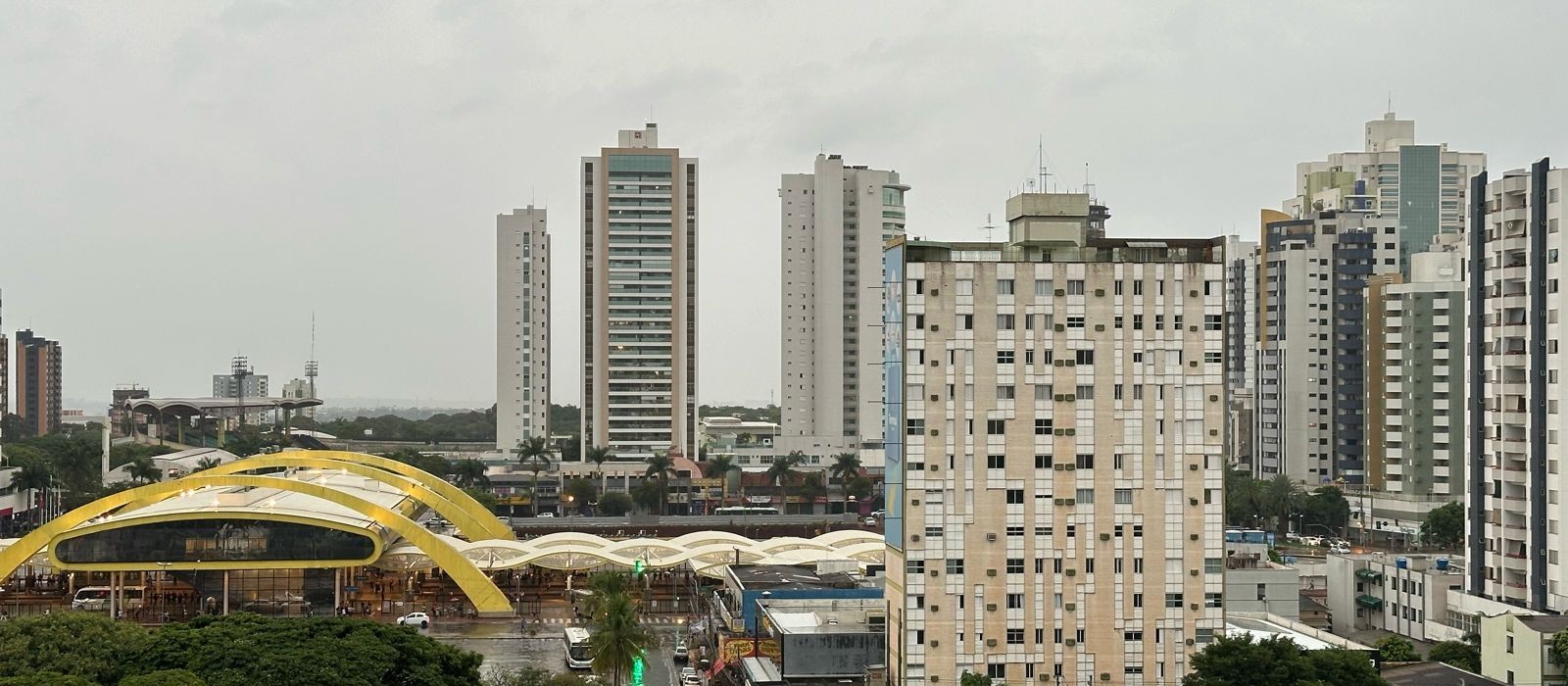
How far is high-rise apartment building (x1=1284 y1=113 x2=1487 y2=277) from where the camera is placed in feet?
355

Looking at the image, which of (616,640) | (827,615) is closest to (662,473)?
(827,615)

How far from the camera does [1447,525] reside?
2773 inches

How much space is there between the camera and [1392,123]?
115188mm

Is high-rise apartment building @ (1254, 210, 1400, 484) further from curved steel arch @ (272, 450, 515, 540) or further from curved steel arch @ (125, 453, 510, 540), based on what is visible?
curved steel arch @ (125, 453, 510, 540)

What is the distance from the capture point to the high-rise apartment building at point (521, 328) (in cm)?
11544

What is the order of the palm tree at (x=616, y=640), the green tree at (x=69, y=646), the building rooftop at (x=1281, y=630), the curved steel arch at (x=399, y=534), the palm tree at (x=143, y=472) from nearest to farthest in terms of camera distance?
the green tree at (x=69, y=646) → the palm tree at (x=616, y=640) → the building rooftop at (x=1281, y=630) → the curved steel arch at (x=399, y=534) → the palm tree at (x=143, y=472)

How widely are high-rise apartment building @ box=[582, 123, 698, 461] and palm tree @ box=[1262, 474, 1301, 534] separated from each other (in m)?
40.6

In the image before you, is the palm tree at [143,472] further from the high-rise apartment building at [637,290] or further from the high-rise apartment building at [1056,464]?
the high-rise apartment building at [1056,464]

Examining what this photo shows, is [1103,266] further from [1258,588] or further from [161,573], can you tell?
[161,573]

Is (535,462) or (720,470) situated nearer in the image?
(535,462)

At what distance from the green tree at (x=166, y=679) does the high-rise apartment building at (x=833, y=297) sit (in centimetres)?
8487

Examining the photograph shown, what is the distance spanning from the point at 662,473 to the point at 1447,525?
44.0 meters

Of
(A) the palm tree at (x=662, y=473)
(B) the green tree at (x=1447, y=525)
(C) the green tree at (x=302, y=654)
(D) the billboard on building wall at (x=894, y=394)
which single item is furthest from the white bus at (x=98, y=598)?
(B) the green tree at (x=1447, y=525)

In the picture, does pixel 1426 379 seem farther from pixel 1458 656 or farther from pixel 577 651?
pixel 577 651
